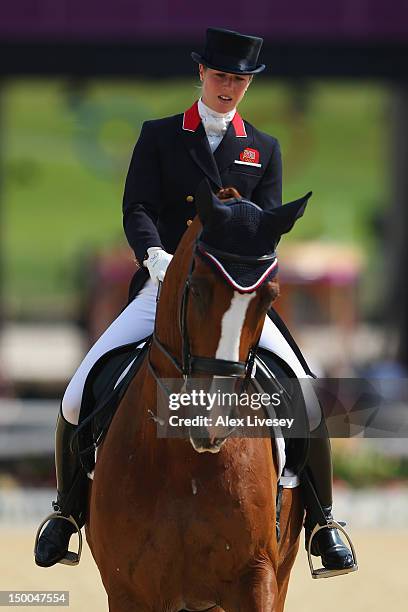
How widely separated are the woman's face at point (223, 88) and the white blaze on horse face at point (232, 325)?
3.81 feet

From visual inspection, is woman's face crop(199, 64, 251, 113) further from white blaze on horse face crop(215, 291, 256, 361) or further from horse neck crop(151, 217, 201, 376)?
white blaze on horse face crop(215, 291, 256, 361)

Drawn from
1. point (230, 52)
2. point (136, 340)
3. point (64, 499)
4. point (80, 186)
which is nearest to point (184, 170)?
point (230, 52)

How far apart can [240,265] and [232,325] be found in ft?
0.62

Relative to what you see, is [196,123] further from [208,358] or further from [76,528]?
[76,528]

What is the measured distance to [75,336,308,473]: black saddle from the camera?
4.75 meters

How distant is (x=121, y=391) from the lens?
4.78 meters

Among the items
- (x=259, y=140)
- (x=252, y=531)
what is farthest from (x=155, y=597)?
(x=259, y=140)

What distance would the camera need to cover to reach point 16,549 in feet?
31.6

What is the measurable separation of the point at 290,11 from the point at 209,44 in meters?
10.9

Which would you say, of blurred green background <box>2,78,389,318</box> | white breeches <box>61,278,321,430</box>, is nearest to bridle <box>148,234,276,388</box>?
white breeches <box>61,278,321,430</box>

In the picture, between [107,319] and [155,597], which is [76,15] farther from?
[155,597]

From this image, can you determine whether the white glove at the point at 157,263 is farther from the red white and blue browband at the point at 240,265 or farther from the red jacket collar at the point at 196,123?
the red jacket collar at the point at 196,123

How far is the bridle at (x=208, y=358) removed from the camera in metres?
3.80

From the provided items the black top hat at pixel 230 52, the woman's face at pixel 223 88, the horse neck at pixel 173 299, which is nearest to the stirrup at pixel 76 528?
the horse neck at pixel 173 299
